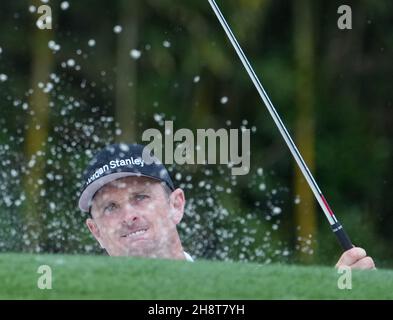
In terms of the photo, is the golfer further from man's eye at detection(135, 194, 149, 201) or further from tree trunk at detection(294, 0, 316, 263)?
tree trunk at detection(294, 0, 316, 263)

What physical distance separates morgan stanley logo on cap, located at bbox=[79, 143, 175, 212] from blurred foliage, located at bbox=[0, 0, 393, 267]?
8.54 ft

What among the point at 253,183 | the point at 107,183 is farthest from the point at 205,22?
the point at 107,183

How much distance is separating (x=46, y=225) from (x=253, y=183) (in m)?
1.42

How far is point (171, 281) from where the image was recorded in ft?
9.29

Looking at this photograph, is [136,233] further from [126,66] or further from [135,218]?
[126,66]

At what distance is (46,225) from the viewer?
20.3 ft

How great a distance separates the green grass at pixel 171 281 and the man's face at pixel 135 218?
0.52m

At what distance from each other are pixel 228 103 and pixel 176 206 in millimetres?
3466

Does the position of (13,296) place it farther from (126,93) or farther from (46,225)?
(126,93)

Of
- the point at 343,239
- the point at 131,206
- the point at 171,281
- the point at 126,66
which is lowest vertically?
the point at 171,281

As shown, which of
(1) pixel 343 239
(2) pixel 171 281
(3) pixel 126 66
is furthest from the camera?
(3) pixel 126 66

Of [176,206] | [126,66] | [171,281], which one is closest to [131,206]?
[176,206]

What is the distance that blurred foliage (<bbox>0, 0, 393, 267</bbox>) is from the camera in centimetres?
670
